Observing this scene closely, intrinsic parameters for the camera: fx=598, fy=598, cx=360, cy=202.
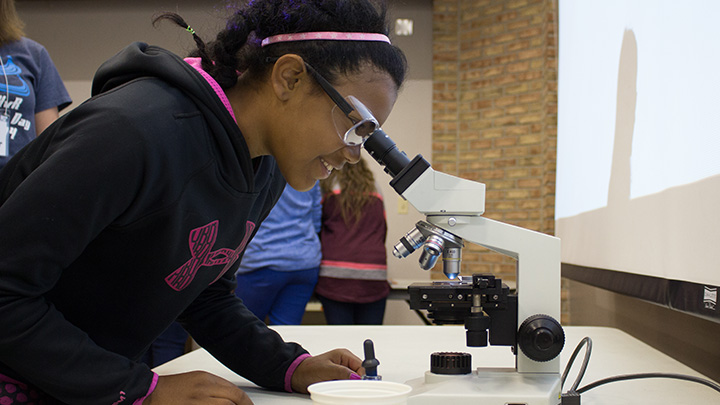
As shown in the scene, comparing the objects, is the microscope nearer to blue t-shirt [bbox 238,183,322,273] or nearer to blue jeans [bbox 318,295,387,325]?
blue t-shirt [bbox 238,183,322,273]

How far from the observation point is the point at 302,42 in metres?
0.91

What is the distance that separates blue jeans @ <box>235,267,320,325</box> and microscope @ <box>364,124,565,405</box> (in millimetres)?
1891

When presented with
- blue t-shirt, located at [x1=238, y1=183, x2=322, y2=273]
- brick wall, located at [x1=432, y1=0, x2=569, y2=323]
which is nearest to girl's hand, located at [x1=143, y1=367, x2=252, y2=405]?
blue t-shirt, located at [x1=238, y1=183, x2=322, y2=273]

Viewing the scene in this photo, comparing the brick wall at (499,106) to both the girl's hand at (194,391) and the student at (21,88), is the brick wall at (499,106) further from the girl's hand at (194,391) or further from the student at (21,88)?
the girl's hand at (194,391)

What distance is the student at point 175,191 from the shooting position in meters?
0.65

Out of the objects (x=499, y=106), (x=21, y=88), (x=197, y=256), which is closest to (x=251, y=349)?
(x=197, y=256)

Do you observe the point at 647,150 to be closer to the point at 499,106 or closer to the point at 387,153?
the point at 387,153

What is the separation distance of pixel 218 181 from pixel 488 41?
400cm

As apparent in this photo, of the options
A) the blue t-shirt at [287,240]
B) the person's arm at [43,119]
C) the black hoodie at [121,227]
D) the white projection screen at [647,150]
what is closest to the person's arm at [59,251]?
the black hoodie at [121,227]

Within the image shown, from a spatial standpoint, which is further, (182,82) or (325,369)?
(325,369)

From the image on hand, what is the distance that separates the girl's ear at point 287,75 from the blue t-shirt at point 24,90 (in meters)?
1.08

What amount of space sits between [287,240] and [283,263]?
0.39ft

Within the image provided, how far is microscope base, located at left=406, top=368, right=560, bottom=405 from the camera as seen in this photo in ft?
2.61

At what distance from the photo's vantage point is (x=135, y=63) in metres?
0.82
